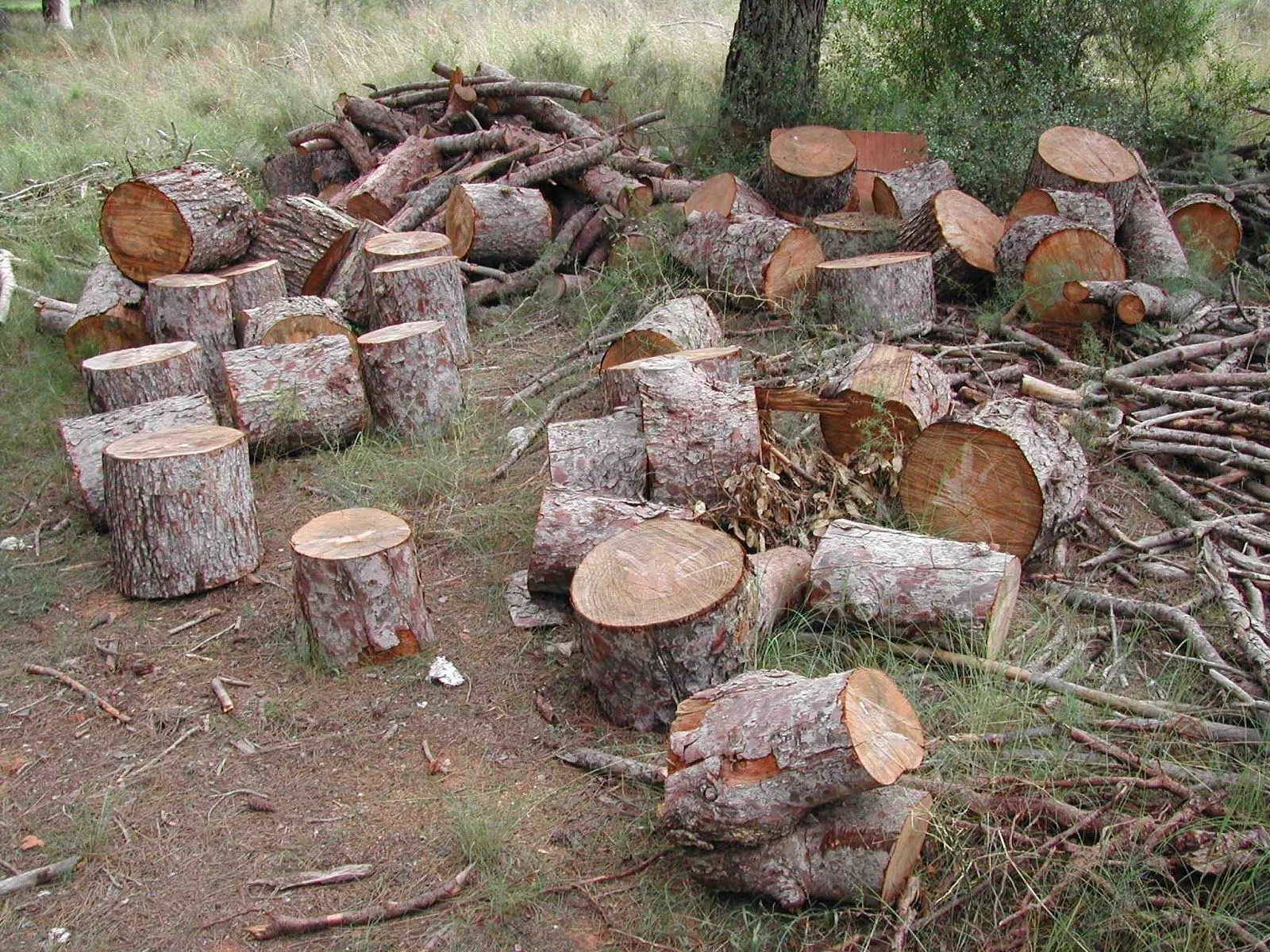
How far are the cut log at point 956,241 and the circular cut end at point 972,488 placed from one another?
2.45 metres

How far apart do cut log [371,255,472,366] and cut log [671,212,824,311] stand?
5.11ft

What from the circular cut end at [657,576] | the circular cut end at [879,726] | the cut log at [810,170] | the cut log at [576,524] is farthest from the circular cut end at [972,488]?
the cut log at [810,170]

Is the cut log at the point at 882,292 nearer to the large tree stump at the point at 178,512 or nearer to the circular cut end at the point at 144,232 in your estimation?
the large tree stump at the point at 178,512

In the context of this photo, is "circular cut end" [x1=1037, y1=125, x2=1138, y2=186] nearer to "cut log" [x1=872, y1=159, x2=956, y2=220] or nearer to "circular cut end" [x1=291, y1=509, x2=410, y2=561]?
"cut log" [x1=872, y1=159, x2=956, y2=220]

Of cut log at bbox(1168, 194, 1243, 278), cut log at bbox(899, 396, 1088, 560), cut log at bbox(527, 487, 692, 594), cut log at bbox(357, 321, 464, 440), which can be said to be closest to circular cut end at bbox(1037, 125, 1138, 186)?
cut log at bbox(1168, 194, 1243, 278)

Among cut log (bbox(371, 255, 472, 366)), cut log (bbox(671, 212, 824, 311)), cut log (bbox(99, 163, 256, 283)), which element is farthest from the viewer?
cut log (bbox(671, 212, 824, 311))

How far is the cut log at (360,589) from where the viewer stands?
3857 millimetres

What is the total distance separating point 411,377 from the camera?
560cm

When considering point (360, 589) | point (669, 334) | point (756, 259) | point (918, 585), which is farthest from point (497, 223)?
point (918, 585)

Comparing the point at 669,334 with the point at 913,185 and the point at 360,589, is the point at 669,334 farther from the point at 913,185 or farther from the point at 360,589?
the point at 913,185

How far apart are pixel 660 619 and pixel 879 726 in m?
0.82

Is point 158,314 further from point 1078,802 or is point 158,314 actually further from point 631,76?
point 631,76

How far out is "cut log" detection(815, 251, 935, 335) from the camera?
5992 millimetres

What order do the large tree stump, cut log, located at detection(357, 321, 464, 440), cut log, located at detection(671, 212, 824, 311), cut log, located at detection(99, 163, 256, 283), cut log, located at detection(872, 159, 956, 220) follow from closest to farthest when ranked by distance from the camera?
the large tree stump, cut log, located at detection(357, 321, 464, 440), cut log, located at detection(99, 163, 256, 283), cut log, located at detection(671, 212, 824, 311), cut log, located at detection(872, 159, 956, 220)
